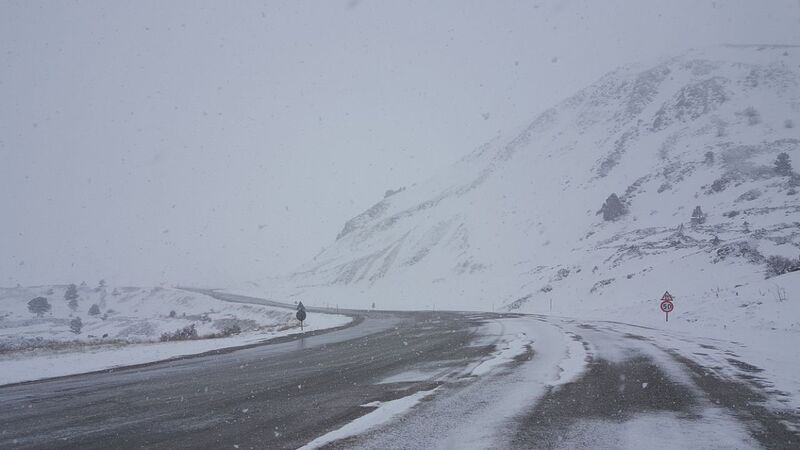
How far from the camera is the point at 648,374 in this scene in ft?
24.7

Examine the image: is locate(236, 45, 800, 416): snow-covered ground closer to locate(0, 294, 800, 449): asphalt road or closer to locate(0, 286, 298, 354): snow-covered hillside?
locate(0, 294, 800, 449): asphalt road

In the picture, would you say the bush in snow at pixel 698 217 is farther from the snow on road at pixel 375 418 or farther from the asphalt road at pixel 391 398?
the snow on road at pixel 375 418

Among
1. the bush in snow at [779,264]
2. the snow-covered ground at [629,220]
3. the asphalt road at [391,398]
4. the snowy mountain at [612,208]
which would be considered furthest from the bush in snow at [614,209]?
the asphalt road at [391,398]

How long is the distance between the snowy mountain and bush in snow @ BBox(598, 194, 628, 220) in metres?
0.24

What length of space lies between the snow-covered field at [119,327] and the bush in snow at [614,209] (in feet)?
105

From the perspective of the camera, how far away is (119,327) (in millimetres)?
48438

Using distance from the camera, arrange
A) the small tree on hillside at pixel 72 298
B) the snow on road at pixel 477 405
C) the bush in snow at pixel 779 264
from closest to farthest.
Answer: the snow on road at pixel 477 405 → the bush in snow at pixel 779 264 → the small tree on hillside at pixel 72 298

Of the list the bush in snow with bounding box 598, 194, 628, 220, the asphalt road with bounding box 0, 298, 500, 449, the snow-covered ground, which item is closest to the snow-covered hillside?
the asphalt road with bounding box 0, 298, 500, 449

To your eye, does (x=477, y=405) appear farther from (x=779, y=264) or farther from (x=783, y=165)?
(x=783, y=165)

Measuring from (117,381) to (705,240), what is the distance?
1464 inches

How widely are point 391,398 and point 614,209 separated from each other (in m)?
49.0

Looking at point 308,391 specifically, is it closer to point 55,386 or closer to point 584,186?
point 55,386

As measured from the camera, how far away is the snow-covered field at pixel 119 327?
571 inches

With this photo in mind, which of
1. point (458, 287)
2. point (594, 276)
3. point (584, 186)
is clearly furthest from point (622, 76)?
point (594, 276)
